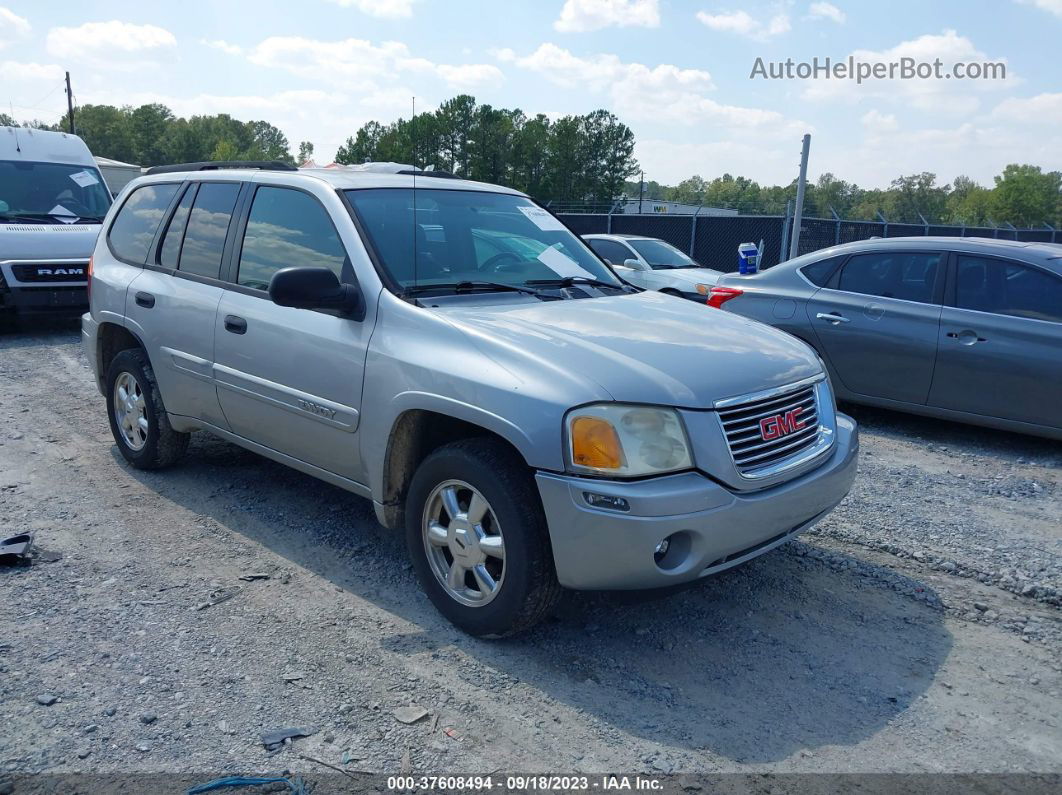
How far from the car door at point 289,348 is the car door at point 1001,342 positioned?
15.4ft

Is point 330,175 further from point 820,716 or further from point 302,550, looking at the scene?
point 820,716

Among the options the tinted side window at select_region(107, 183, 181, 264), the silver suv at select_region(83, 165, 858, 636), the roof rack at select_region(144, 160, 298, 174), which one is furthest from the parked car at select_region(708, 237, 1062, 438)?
the tinted side window at select_region(107, 183, 181, 264)

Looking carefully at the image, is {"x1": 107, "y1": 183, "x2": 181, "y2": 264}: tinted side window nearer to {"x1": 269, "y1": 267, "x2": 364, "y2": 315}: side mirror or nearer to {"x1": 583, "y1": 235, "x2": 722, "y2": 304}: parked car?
{"x1": 269, "y1": 267, "x2": 364, "y2": 315}: side mirror

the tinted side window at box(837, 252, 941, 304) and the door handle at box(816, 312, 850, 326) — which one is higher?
the tinted side window at box(837, 252, 941, 304)

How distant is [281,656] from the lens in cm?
337

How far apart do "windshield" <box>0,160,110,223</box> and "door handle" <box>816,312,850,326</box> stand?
908cm

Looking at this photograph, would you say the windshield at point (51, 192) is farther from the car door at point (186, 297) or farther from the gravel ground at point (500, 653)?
the gravel ground at point (500, 653)

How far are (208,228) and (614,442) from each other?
2997 mm

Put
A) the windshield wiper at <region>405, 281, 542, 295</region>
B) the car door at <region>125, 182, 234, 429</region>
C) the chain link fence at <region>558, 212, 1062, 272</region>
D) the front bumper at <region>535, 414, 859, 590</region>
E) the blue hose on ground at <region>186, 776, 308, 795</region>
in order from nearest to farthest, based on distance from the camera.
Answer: the blue hose on ground at <region>186, 776, 308, 795</region>
the front bumper at <region>535, 414, 859, 590</region>
the windshield wiper at <region>405, 281, 542, 295</region>
the car door at <region>125, 182, 234, 429</region>
the chain link fence at <region>558, 212, 1062, 272</region>

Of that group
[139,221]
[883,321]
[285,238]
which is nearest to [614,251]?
[883,321]

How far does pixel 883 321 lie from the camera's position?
694 cm

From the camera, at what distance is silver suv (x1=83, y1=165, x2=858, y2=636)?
3.12 m

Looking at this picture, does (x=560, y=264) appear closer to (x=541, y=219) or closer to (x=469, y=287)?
(x=541, y=219)

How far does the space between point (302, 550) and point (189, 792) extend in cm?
190
